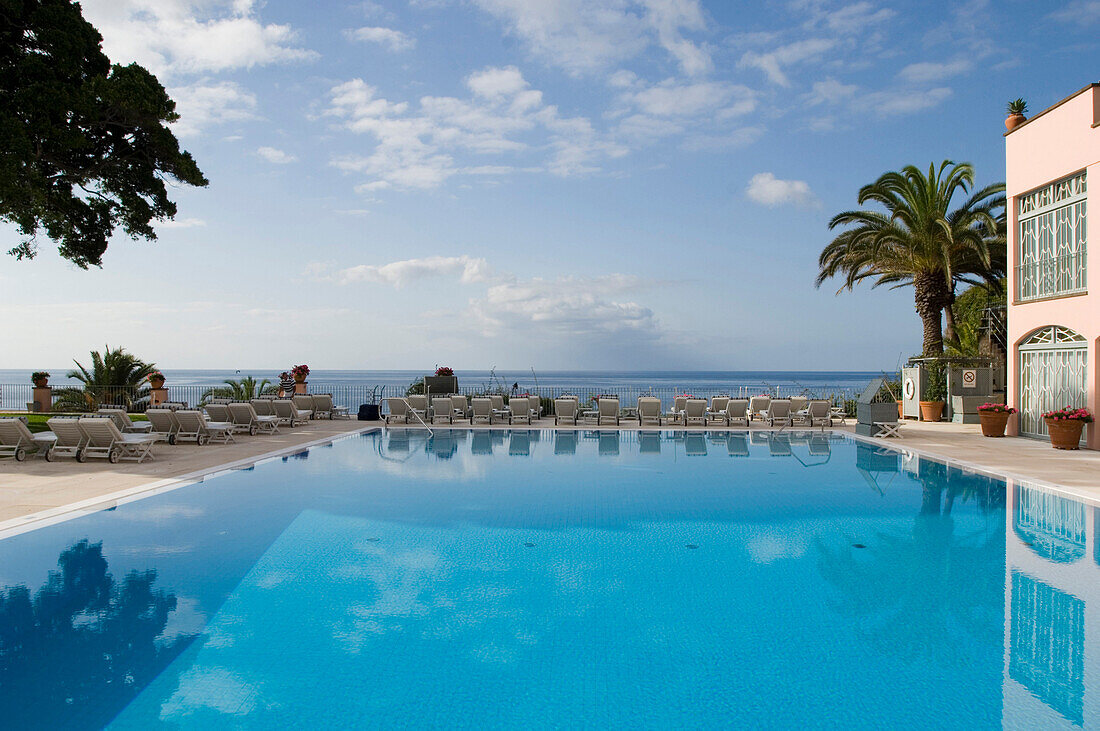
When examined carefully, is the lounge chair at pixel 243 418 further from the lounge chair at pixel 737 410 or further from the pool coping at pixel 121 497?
the lounge chair at pixel 737 410

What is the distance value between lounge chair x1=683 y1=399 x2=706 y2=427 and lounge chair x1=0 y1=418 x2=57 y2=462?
47.5ft

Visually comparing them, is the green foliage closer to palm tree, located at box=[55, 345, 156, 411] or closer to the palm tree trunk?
palm tree, located at box=[55, 345, 156, 411]

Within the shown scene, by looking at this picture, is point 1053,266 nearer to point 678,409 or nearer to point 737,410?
point 737,410

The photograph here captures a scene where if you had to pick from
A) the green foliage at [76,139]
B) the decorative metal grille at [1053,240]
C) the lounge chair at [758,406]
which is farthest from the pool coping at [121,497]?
the decorative metal grille at [1053,240]

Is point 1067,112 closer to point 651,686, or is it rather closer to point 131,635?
point 651,686

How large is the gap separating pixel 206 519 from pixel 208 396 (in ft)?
49.6

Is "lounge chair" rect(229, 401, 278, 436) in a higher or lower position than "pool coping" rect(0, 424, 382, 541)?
higher

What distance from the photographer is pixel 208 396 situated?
2088cm

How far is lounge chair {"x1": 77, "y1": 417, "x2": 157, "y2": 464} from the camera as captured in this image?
34.4 ft

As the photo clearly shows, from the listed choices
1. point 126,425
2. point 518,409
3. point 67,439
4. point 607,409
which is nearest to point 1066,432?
point 607,409

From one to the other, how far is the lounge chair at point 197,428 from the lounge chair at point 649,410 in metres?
10.7

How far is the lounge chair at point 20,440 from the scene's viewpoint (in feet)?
34.8

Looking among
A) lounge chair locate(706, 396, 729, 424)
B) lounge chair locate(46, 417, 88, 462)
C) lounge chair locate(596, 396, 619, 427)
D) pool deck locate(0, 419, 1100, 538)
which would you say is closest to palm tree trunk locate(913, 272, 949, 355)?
pool deck locate(0, 419, 1100, 538)

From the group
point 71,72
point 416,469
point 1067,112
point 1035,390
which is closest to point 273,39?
point 71,72
